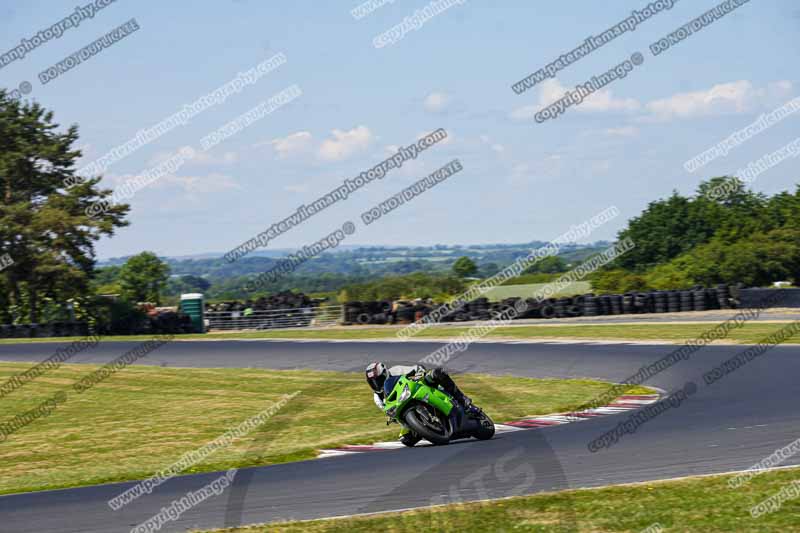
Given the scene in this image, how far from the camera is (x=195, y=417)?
53.8ft

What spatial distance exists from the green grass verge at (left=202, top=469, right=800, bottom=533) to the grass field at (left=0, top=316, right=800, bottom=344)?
16426 millimetres

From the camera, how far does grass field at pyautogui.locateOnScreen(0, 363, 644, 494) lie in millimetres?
12219

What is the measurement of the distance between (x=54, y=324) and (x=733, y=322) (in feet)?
93.0

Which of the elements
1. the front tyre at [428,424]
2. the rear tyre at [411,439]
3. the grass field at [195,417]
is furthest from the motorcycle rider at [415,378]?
the grass field at [195,417]

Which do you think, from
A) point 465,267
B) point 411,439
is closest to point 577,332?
point 411,439

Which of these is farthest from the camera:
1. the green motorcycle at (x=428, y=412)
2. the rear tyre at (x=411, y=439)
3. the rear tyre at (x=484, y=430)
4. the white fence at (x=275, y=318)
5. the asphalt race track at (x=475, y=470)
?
the white fence at (x=275, y=318)

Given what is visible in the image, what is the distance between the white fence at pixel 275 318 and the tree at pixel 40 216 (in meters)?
7.84

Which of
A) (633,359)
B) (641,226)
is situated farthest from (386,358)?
(641,226)

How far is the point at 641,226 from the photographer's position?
6588cm

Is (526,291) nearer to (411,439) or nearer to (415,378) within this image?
(411,439)

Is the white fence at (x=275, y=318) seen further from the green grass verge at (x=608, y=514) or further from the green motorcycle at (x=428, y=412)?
the green grass verge at (x=608, y=514)

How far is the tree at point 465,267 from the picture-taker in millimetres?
78188

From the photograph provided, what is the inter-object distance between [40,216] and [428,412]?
41756 mm

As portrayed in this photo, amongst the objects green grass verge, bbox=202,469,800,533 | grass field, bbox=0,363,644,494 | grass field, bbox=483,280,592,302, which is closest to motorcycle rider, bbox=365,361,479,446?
grass field, bbox=0,363,644,494
